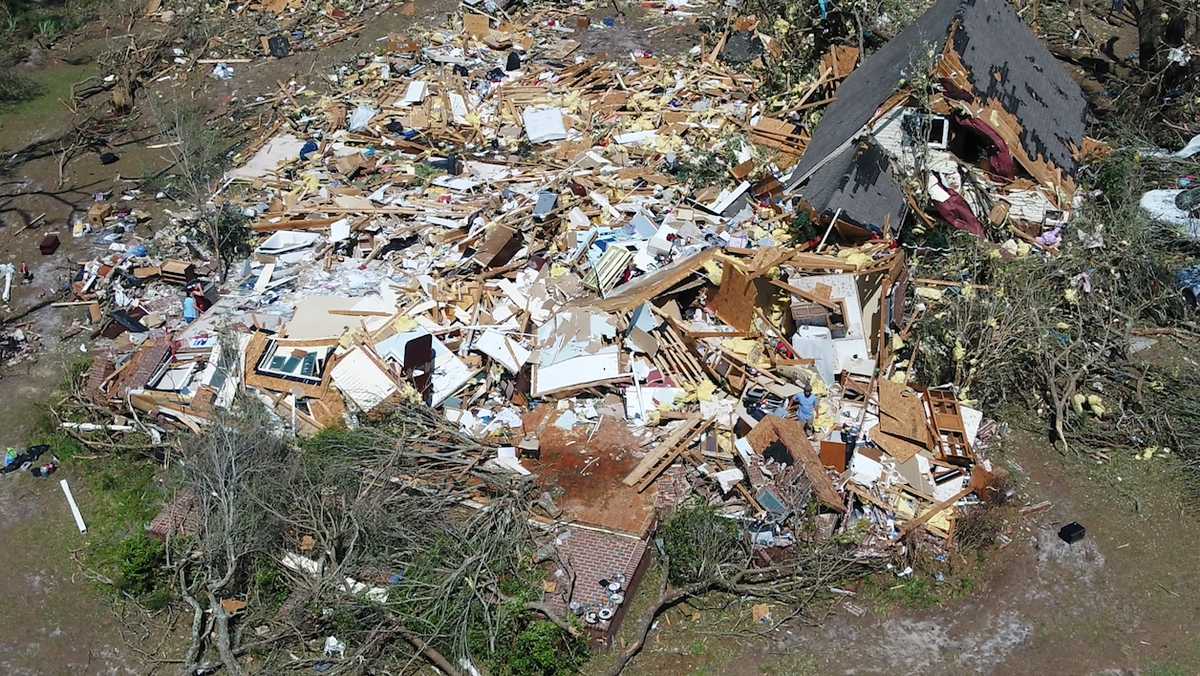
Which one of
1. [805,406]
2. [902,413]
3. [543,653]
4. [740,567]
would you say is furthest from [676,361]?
[543,653]

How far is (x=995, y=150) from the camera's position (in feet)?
40.1

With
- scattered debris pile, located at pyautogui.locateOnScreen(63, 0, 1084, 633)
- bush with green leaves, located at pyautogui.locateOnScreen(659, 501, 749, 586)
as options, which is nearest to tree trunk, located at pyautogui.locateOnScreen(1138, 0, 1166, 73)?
scattered debris pile, located at pyautogui.locateOnScreen(63, 0, 1084, 633)

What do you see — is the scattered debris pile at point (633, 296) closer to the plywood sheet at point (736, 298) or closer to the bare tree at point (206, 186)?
the plywood sheet at point (736, 298)

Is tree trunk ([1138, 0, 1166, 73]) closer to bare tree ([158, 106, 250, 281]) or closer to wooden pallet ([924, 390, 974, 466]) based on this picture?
wooden pallet ([924, 390, 974, 466])

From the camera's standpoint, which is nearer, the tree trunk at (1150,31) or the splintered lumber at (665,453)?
the splintered lumber at (665,453)

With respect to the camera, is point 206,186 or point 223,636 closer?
point 223,636

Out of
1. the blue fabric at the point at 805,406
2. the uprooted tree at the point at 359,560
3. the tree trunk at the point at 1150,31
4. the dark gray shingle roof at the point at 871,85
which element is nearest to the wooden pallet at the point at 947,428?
the blue fabric at the point at 805,406

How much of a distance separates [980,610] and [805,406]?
2.63 meters

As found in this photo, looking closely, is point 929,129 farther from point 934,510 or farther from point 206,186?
point 206,186

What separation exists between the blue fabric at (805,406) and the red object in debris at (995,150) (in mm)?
4506

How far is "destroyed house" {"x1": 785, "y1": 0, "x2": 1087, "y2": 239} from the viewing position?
1170 centimetres

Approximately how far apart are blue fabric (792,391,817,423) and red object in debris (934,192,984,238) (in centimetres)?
330

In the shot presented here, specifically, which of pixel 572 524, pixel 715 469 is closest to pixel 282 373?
pixel 572 524

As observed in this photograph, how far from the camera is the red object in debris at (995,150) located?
1192 cm
